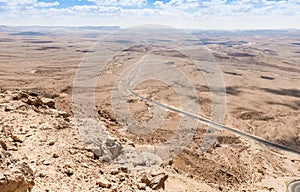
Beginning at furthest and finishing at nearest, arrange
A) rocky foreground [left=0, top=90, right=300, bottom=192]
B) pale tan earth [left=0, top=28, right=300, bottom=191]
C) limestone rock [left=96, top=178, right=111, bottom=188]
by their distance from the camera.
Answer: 1. pale tan earth [left=0, top=28, right=300, bottom=191]
2. limestone rock [left=96, top=178, right=111, bottom=188]
3. rocky foreground [left=0, top=90, right=300, bottom=192]

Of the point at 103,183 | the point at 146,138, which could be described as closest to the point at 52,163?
the point at 103,183

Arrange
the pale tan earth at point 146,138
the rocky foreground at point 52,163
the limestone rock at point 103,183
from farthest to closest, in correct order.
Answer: the pale tan earth at point 146,138 → the limestone rock at point 103,183 → the rocky foreground at point 52,163

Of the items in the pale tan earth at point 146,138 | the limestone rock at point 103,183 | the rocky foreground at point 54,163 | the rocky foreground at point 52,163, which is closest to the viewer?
the rocky foreground at point 52,163

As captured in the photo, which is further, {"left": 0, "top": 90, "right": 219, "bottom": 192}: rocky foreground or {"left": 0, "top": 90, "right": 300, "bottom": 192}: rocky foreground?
{"left": 0, "top": 90, "right": 300, "bottom": 192}: rocky foreground

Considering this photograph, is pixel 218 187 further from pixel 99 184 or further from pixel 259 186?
pixel 99 184

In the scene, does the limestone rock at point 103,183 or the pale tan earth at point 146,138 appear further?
the pale tan earth at point 146,138

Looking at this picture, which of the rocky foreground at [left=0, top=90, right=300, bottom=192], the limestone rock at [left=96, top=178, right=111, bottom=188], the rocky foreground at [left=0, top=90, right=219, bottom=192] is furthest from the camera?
the limestone rock at [left=96, top=178, right=111, bottom=188]

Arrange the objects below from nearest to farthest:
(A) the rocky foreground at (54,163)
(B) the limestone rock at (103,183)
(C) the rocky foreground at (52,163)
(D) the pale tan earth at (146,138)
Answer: (C) the rocky foreground at (52,163) → (A) the rocky foreground at (54,163) → (B) the limestone rock at (103,183) → (D) the pale tan earth at (146,138)

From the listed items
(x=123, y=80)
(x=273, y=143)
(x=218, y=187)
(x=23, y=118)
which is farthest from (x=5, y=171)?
(x=123, y=80)
